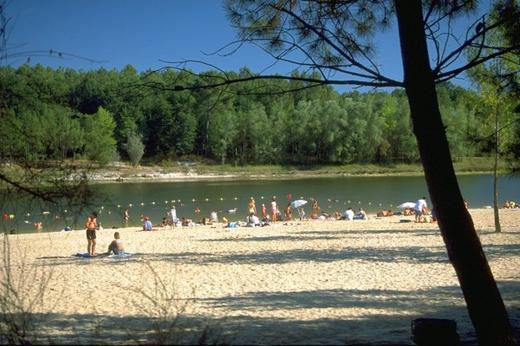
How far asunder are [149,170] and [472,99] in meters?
66.3

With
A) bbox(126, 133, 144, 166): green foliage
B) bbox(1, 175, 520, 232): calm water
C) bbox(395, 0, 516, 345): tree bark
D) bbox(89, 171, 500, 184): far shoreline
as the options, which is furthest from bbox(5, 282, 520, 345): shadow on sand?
bbox(89, 171, 500, 184): far shoreline

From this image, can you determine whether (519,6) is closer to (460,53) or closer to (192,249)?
(460,53)

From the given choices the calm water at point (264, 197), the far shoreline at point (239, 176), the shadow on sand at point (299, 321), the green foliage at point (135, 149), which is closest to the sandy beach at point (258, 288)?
the shadow on sand at point (299, 321)

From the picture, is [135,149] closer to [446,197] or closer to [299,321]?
[299,321]

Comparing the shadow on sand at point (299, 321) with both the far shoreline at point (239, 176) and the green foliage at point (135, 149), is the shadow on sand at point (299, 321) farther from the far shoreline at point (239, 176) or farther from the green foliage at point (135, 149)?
the far shoreline at point (239, 176)

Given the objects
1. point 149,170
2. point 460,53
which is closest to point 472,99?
point 460,53

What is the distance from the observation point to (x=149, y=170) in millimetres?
79188

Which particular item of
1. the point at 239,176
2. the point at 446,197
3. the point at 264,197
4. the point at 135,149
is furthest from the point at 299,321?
the point at 239,176

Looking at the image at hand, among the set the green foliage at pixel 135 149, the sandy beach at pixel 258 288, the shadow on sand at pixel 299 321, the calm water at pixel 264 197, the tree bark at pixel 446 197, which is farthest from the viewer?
the green foliage at pixel 135 149

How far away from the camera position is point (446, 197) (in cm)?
435

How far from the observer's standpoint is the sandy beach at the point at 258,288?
6234 mm

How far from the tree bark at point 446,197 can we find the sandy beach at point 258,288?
1175 mm

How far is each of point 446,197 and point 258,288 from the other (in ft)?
22.9

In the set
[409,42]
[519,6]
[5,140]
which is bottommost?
[5,140]
